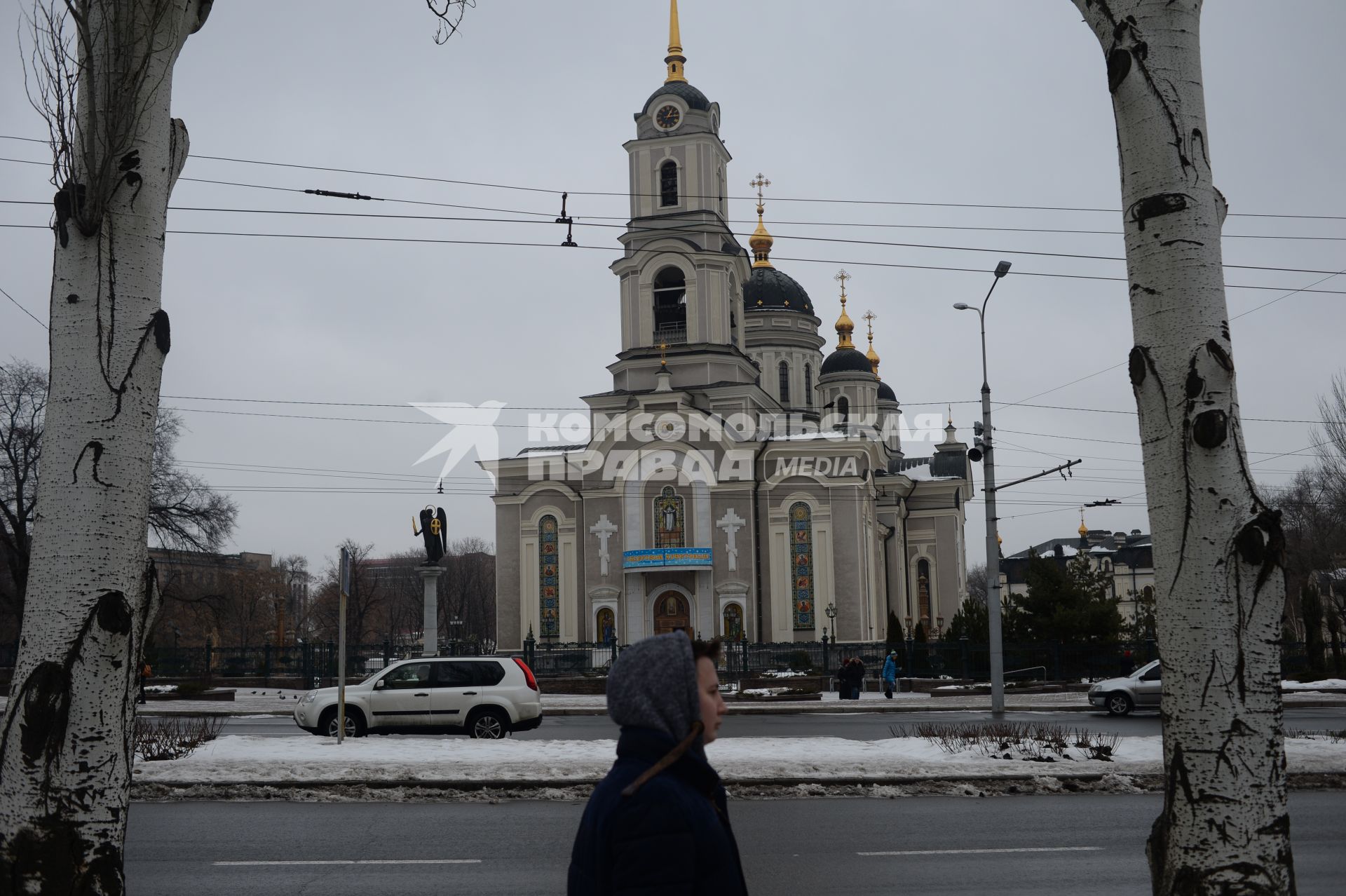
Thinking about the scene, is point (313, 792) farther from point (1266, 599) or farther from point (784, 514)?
point (784, 514)

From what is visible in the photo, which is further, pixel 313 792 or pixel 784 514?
pixel 784 514

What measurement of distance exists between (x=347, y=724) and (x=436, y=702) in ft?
4.56

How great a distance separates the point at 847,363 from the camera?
7031 centimetres

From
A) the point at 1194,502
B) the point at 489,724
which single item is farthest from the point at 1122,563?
the point at 1194,502

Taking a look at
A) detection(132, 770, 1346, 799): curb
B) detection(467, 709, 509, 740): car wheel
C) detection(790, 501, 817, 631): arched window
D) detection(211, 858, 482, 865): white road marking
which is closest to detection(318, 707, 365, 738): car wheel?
detection(467, 709, 509, 740): car wheel

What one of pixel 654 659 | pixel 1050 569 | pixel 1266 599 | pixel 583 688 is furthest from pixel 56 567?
pixel 1050 569

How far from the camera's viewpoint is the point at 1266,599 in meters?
4.87

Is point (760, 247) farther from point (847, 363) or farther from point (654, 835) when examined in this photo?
point (654, 835)

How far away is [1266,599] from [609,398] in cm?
4721

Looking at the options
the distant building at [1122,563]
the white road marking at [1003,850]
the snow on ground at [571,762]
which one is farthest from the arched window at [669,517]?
the distant building at [1122,563]

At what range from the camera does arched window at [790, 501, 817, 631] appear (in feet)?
160

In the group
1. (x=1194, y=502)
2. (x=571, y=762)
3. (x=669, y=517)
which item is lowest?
(x=571, y=762)

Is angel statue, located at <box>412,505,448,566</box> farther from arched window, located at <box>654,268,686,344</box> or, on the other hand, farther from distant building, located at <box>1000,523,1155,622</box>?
distant building, located at <box>1000,523,1155,622</box>

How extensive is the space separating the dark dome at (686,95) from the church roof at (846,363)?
22274 mm
